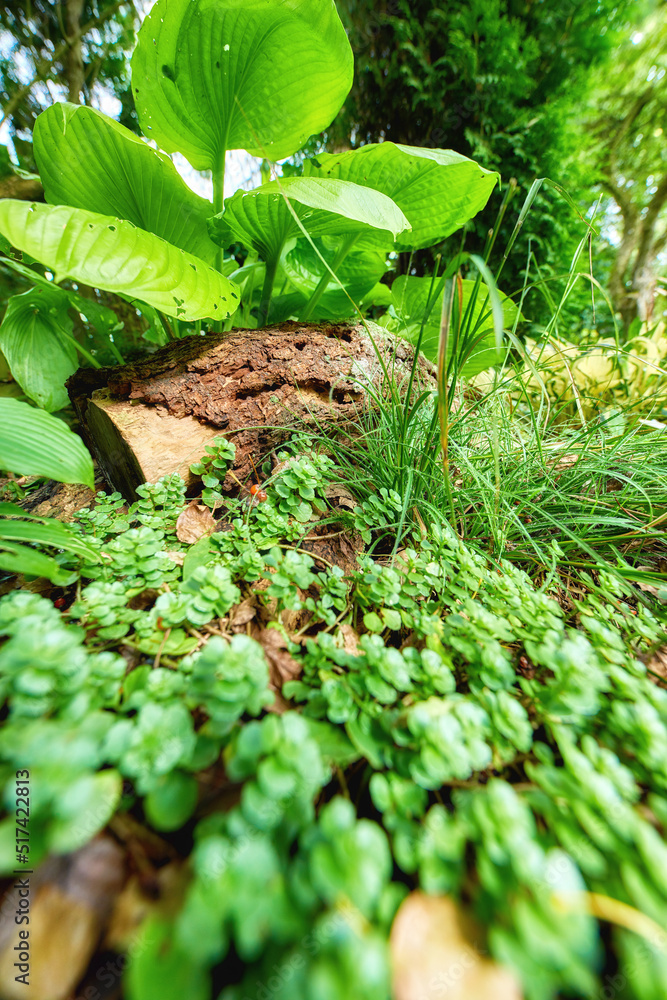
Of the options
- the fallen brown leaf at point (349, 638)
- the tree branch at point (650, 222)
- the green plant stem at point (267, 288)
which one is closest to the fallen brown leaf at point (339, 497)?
the fallen brown leaf at point (349, 638)

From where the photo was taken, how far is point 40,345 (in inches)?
47.0

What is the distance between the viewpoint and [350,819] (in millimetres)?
301

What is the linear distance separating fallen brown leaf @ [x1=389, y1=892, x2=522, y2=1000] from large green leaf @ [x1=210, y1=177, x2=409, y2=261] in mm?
1045

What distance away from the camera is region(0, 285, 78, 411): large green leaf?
3.67 ft

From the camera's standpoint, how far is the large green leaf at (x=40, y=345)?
3.67 ft

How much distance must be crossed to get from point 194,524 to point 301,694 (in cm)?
48

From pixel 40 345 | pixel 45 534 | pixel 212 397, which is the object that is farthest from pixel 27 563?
pixel 40 345

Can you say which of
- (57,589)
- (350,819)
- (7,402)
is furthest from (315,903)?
(7,402)

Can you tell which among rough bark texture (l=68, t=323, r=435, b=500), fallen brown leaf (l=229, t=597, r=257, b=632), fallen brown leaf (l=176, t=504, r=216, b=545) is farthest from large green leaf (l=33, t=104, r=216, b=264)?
fallen brown leaf (l=229, t=597, r=257, b=632)

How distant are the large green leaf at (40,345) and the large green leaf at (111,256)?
494mm

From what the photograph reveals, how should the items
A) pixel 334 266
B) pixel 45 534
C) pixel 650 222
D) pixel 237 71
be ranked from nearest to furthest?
1. pixel 45 534
2. pixel 237 71
3. pixel 334 266
4. pixel 650 222

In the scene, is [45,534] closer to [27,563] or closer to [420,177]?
[27,563]

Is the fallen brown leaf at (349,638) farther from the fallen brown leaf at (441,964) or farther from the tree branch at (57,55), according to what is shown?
the tree branch at (57,55)

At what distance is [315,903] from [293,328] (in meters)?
1.24
